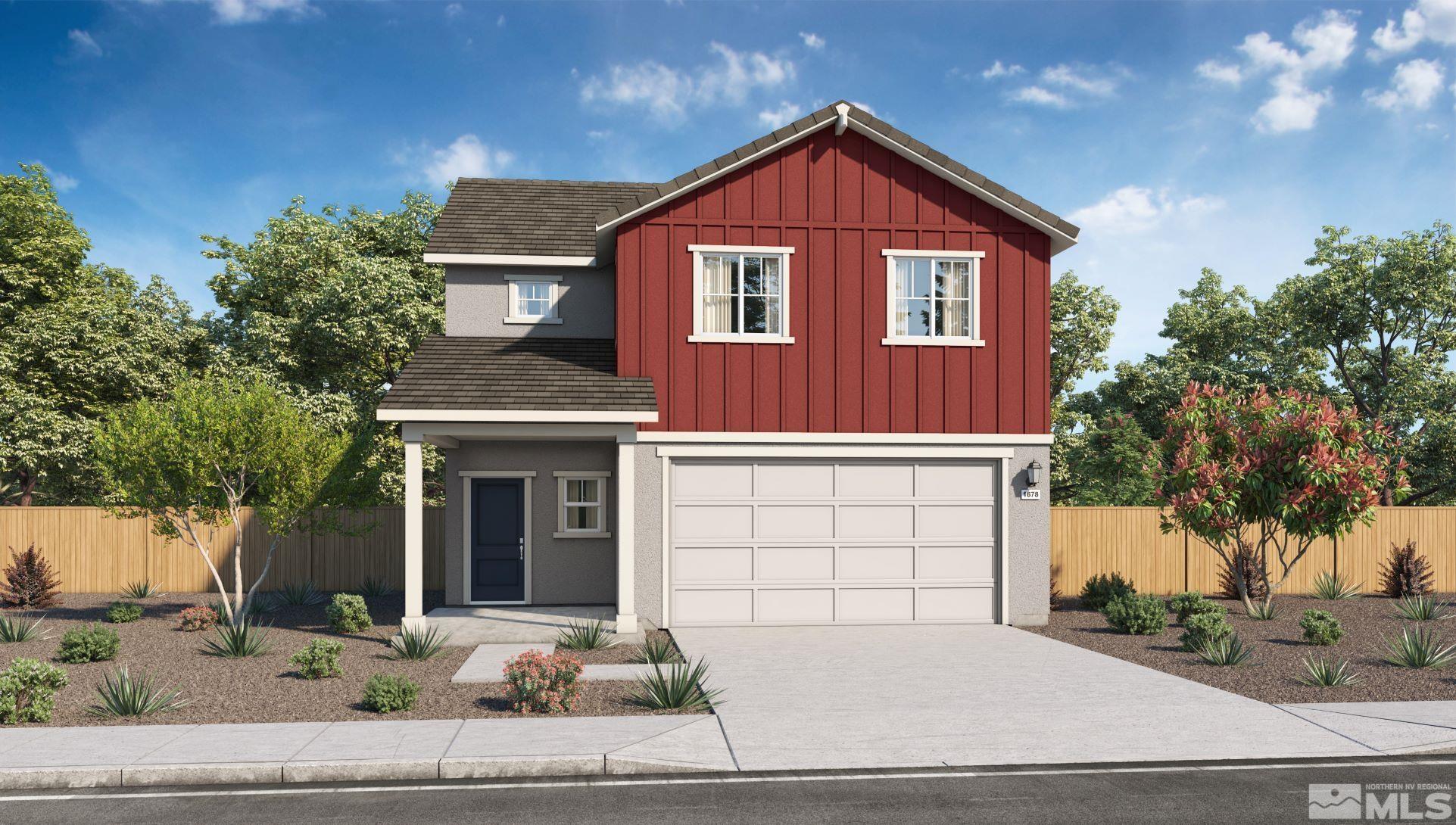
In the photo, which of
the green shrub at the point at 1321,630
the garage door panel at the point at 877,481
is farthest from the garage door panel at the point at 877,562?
the green shrub at the point at 1321,630

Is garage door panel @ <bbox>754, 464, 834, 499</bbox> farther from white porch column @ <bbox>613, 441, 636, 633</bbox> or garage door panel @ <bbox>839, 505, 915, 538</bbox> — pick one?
white porch column @ <bbox>613, 441, 636, 633</bbox>

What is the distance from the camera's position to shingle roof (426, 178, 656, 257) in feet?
57.9

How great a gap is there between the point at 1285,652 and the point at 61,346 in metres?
30.2

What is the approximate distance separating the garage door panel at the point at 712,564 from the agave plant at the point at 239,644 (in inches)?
232

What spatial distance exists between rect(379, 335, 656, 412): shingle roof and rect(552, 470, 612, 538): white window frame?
2.13 meters

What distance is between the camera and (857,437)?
1509cm

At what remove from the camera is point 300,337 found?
2588 cm

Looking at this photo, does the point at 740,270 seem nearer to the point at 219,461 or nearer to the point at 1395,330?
the point at 219,461

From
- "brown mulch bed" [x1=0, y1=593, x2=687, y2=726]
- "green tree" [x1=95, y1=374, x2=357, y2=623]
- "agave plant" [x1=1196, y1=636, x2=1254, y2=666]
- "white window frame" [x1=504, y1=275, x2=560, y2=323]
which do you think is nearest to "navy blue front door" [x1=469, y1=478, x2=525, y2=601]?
"brown mulch bed" [x1=0, y1=593, x2=687, y2=726]

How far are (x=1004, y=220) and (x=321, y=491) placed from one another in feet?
39.0

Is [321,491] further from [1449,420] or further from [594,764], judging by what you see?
[1449,420]

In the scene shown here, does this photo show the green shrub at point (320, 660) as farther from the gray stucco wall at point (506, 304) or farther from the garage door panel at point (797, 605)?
the gray stucco wall at point (506, 304)

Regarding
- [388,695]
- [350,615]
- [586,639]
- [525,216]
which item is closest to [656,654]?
[586,639]

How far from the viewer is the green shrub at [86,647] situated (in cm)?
1226
